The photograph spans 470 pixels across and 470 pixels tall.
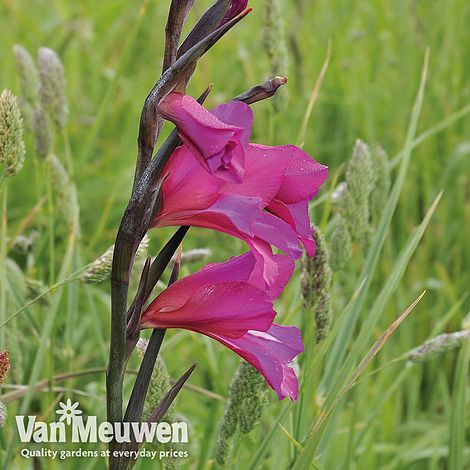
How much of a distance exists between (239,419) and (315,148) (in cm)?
154

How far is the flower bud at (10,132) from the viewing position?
97 cm

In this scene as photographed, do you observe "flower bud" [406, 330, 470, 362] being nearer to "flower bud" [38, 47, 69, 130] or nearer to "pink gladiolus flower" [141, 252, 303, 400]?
"pink gladiolus flower" [141, 252, 303, 400]

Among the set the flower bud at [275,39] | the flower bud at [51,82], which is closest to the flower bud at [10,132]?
the flower bud at [51,82]

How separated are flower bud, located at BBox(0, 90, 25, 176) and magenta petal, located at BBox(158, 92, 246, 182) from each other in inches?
11.9

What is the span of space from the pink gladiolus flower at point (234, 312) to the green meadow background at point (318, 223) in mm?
135

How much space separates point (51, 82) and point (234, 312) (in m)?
0.81

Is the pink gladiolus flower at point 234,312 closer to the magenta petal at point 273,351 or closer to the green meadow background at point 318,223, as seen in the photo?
the magenta petal at point 273,351

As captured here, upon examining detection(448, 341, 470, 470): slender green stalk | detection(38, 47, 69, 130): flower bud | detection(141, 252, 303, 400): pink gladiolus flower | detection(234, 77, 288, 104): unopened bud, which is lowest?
detection(448, 341, 470, 470): slender green stalk

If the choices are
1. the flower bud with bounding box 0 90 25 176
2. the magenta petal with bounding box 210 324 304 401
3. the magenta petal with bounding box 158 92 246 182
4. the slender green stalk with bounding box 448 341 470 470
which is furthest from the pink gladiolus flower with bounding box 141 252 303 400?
the slender green stalk with bounding box 448 341 470 470

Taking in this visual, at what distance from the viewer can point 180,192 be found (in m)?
0.78

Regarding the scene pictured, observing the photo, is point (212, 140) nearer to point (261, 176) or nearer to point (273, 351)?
point (261, 176)

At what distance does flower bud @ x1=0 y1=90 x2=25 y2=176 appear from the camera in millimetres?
972

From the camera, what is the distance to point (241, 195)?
0.76 metres

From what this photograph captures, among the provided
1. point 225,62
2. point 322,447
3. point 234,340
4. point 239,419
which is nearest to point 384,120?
point 225,62
